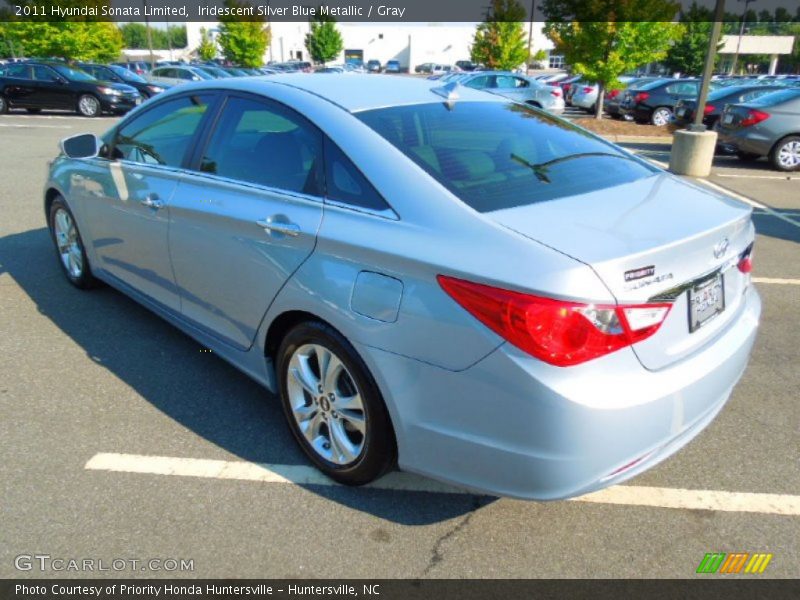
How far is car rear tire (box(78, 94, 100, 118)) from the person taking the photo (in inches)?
739

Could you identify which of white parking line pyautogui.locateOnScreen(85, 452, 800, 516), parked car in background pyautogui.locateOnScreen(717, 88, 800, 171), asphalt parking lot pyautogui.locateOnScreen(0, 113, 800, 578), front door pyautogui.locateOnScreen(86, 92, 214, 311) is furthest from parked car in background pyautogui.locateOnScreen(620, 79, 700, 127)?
white parking line pyautogui.locateOnScreen(85, 452, 800, 516)

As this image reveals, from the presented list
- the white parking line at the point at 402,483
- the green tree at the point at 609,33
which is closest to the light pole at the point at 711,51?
the green tree at the point at 609,33

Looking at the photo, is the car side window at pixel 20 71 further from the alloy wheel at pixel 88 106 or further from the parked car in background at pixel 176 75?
the parked car in background at pixel 176 75

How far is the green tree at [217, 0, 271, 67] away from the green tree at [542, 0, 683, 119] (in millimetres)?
31140

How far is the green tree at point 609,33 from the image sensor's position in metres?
15.7

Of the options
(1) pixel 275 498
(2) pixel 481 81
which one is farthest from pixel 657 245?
(2) pixel 481 81

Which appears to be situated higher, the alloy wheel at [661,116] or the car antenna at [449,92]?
the car antenna at [449,92]

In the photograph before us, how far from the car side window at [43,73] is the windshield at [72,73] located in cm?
21

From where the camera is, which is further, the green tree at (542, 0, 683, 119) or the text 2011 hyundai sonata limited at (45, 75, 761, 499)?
the green tree at (542, 0, 683, 119)

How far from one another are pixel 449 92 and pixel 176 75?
24375 millimetres

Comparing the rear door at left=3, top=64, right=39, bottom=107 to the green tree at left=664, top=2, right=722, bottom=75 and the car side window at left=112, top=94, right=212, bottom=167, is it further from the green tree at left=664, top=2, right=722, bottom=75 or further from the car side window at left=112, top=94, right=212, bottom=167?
the green tree at left=664, top=2, right=722, bottom=75

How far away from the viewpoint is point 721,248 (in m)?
2.23
